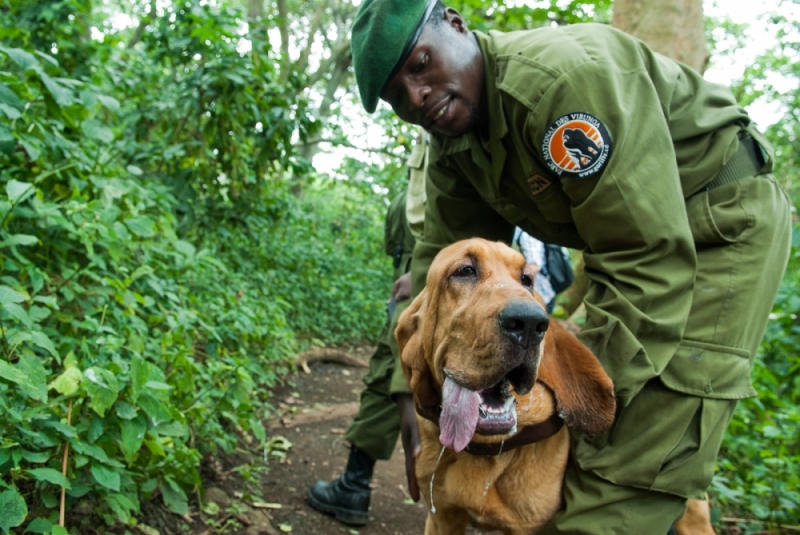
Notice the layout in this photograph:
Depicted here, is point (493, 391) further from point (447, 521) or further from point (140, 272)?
point (140, 272)

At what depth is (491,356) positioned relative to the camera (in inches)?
70.5

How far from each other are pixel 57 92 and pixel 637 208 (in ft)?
8.81

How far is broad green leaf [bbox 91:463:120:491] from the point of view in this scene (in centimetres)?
221

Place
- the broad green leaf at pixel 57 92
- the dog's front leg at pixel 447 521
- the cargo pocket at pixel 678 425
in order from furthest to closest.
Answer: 1. the broad green leaf at pixel 57 92
2. the dog's front leg at pixel 447 521
3. the cargo pocket at pixel 678 425

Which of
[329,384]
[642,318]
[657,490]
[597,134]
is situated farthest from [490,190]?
[329,384]

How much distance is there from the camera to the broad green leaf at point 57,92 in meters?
3.00

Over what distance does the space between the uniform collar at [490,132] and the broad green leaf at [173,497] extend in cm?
186

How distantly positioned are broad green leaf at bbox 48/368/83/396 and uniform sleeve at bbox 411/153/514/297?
135 centimetres

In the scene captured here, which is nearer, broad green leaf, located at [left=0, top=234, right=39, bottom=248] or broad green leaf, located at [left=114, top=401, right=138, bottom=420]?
broad green leaf, located at [left=114, top=401, right=138, bottom=420]

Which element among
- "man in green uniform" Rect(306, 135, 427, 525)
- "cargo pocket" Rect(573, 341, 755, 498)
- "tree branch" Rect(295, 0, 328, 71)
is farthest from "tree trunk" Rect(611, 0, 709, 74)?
"tree branch" Rect(295, 0, 328, 71)

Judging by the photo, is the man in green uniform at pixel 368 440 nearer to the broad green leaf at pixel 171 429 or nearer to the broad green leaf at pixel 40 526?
the broad green leaf at pixel 171 429

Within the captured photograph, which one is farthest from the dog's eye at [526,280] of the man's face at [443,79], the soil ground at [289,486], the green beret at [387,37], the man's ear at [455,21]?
the soil ground at [289,486]

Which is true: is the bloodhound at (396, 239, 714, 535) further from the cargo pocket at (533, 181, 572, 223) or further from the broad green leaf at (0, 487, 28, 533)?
the broad green leaf at (0, 487, 28, 533)

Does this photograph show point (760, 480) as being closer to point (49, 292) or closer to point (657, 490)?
point (657, 490)
